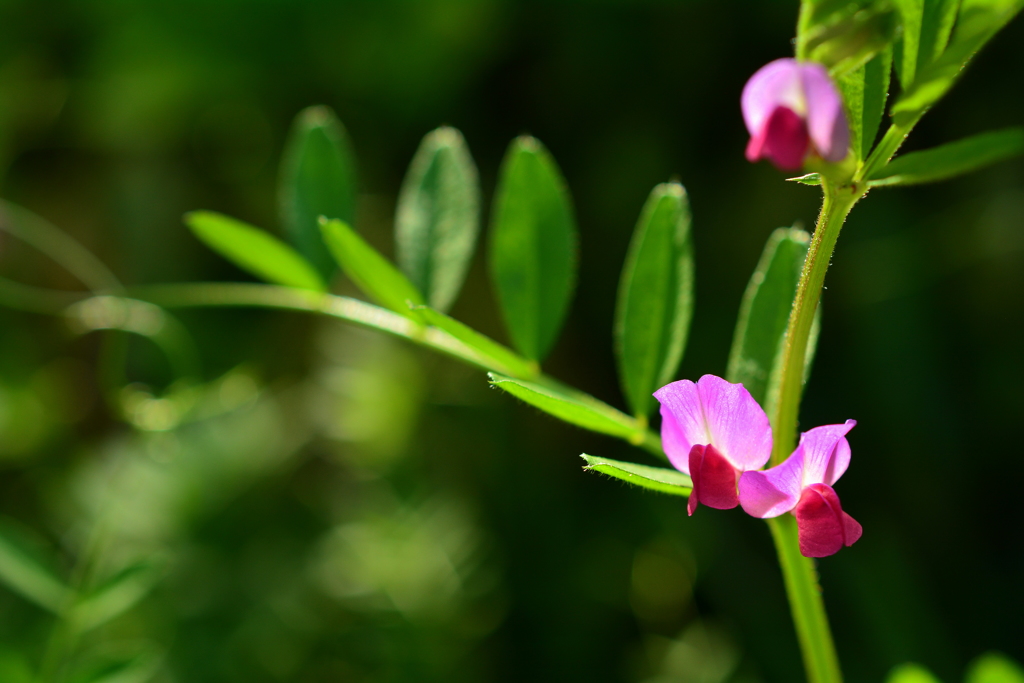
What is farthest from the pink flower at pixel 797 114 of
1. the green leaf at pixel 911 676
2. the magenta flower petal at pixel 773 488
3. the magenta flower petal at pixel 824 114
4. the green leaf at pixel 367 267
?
the green leaf at pixel 911 676

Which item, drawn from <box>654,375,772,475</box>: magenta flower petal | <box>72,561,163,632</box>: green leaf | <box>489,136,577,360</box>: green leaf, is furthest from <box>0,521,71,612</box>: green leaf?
<box>654,375,772,475</box>: magenta flower petal

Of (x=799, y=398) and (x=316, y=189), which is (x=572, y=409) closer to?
(x=799, y=398)

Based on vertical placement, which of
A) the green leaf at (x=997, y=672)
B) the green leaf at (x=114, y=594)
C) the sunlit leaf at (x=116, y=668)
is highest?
the green leaf at (x=114, y=594)

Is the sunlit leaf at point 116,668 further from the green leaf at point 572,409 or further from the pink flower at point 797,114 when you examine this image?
the pink flower at point 797,114

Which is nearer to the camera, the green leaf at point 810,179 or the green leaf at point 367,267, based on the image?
the green leaf at point 810,179

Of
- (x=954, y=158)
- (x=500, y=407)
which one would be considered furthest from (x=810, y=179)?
(x=500, y=407)

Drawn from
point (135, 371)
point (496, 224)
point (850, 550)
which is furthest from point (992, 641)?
point (135, 371)
